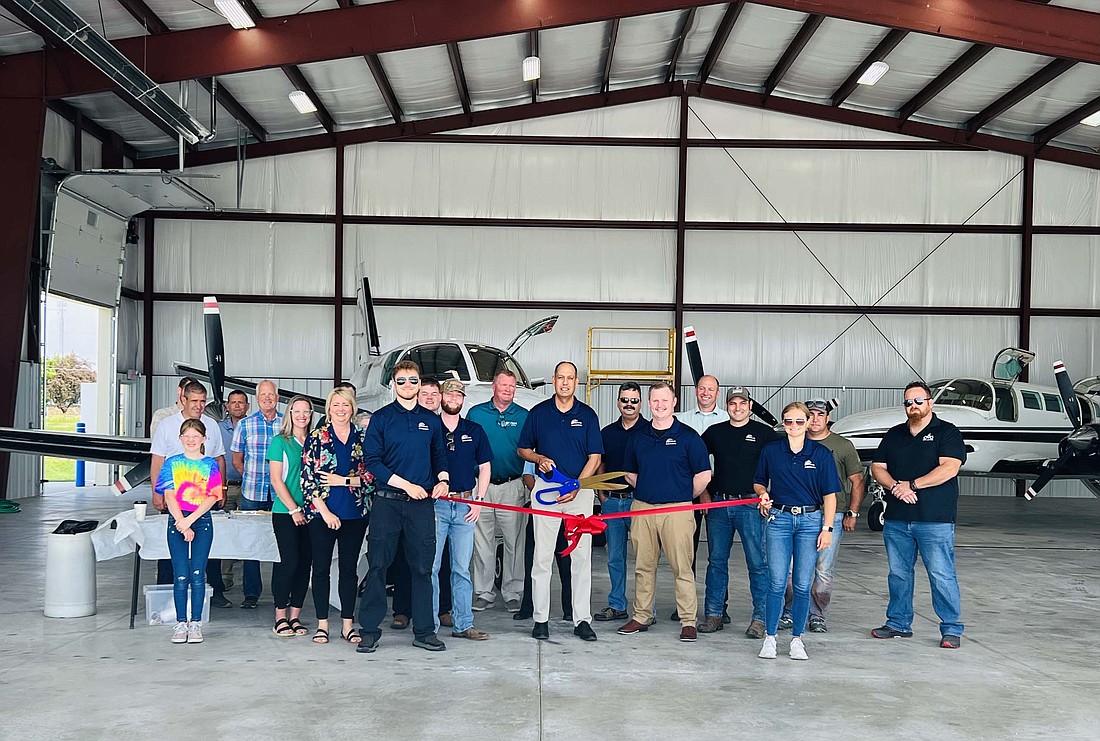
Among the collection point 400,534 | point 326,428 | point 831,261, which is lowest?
point 400,534

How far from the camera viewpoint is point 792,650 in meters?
6.23

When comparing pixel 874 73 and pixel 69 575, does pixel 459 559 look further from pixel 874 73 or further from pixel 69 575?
pixel 874 73

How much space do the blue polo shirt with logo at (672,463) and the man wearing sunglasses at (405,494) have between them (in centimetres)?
150

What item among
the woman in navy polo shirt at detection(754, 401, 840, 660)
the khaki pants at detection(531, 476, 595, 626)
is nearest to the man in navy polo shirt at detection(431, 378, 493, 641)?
the khaki pants at detection(531, 476, 595, 626)

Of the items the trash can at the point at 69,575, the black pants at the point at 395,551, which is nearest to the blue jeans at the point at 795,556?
the black pants at the point at 395,551

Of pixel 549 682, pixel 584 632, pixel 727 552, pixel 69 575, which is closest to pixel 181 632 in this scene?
pixel 69 575

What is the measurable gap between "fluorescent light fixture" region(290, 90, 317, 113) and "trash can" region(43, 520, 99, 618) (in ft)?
40.2

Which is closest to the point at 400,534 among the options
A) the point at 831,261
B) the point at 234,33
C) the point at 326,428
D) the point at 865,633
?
the point at 326,428

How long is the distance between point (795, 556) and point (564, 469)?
5.49ft

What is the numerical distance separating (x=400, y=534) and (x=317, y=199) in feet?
51.5

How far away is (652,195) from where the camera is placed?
20.7 meters

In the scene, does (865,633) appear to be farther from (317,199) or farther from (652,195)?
(317,199)

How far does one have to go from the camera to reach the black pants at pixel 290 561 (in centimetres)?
654

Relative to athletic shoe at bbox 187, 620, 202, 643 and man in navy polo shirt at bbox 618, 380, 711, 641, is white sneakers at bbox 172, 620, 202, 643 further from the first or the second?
man in navy polo shirt at bbox 618, 380, 711, 641
